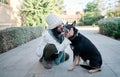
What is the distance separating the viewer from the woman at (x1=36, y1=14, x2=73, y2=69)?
579cm

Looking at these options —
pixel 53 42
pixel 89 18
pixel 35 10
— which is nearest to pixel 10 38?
pixel 53 42

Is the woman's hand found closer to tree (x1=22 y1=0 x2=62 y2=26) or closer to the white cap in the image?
the white cap

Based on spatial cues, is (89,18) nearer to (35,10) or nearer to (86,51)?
(35,10)

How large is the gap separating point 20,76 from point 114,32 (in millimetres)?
10618

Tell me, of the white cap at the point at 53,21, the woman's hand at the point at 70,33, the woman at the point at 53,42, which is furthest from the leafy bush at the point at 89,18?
the woman's hand at the point at 70,33

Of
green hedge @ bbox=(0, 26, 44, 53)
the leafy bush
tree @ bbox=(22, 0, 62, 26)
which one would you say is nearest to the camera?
green hedge @ bbox=(0, 26, 44, 53)

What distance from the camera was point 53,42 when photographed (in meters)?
6.02

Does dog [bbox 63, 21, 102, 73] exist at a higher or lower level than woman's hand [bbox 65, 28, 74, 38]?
lower

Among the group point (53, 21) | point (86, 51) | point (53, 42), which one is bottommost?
point (86, 51)

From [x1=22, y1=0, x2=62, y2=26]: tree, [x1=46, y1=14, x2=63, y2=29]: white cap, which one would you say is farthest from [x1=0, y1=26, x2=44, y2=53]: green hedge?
[x1=22, y1=0, x2=62, y2=26]: tree

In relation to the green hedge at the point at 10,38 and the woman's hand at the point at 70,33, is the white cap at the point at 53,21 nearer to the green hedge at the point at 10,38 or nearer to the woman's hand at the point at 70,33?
the woman's hand at the point at 70,33

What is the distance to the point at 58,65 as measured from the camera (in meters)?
6.40

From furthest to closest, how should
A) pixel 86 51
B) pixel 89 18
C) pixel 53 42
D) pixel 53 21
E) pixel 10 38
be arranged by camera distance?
pixel 89 18 < pixel 10 38 < pixel 53 42 < pixel 53 21 < pixel 86 51

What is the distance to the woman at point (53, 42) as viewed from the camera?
19.0 feet
